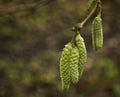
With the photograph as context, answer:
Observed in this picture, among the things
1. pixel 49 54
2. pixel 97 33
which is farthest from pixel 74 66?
pixel 49 54

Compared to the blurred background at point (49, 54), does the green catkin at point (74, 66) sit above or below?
above

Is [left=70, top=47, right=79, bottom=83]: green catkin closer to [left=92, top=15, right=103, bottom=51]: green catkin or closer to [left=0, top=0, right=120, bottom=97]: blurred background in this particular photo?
[left=92, top=15, right=103, bottom=51]: green catkin

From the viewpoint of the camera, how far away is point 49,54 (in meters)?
5.18

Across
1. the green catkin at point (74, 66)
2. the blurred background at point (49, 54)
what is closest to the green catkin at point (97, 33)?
the green catkin at point (74, 66)

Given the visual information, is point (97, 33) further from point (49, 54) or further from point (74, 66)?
point (49, 54)

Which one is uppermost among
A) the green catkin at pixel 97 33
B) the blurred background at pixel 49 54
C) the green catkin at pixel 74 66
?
the green catkin at pixel 97 33

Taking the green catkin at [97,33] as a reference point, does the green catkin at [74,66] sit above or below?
below

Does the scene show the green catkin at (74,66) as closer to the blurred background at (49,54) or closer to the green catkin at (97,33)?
the green catkin at (97,33)

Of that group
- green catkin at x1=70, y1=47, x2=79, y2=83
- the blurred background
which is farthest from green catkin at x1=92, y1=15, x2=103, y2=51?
the blurred background

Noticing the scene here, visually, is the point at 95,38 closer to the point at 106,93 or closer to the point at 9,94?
the point at 9,94

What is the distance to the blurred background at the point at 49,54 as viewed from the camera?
4461 millimetres

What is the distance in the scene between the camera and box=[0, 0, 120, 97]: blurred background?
14.6 feet

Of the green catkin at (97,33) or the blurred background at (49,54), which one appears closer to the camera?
the green catkin at (97,33)

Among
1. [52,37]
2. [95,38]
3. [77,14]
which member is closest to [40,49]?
[52,37]
